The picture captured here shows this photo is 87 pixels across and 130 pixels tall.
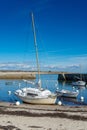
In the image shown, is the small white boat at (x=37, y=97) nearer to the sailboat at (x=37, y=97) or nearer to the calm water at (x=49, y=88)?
the sailboat at (x=37, y=97)

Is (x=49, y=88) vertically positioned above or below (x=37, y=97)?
above

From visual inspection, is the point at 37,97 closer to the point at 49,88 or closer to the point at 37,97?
the point at 37,97

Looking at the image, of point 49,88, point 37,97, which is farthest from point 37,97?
point 49,88

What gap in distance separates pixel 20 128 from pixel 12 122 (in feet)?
7.00

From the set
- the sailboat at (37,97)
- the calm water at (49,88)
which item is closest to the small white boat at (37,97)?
the sailboat at (37,97)

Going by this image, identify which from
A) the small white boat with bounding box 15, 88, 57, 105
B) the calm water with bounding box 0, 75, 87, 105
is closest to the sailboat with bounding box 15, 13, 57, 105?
the small white boat with bounding box 15, 88, 57, 105

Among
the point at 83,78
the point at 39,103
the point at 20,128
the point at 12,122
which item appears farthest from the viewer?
the point at 83,78

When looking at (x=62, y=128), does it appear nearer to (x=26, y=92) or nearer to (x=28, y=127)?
(x=28, y=127)

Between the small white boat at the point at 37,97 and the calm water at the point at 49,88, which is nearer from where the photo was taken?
the small white boat at the point at 37,97

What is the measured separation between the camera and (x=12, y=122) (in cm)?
2036

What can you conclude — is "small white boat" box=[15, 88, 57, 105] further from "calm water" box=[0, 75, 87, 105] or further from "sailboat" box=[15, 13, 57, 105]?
"calm water" box=[0, 75, 87, 105]

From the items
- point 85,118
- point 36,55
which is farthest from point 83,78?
point 85,118

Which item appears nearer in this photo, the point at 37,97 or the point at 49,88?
the point at 37,97

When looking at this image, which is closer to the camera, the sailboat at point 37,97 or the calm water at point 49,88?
the sailboat at point 37,97
